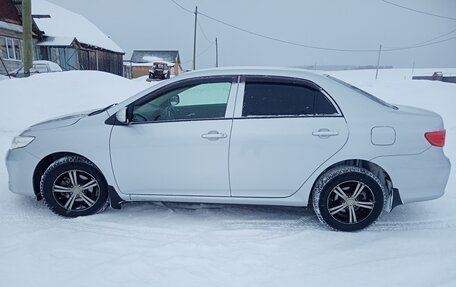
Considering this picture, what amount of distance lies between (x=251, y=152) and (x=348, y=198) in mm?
1088

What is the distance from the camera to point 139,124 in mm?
3232

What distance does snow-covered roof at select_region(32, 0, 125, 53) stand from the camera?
25.8 m

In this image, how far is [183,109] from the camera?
3.80m

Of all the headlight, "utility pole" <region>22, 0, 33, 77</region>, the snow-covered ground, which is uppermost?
"utility pole" <region>22, 0, 33, 77</region>

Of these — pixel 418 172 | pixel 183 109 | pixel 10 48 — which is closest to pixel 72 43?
pixel 10 48

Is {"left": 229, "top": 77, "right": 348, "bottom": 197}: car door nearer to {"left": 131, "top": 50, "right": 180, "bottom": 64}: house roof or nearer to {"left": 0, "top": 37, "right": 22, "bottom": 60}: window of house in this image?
{"left": 0, "top": 37, "right": 22, "bottom": 60}: window of house

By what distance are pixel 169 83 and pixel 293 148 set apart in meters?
1.45

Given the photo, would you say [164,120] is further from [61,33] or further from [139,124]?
[61,33]

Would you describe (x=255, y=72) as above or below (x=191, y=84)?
above

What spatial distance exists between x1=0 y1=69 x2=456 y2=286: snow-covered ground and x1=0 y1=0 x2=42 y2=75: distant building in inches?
827

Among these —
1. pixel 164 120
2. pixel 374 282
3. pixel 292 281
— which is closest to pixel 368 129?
pixel 374 282

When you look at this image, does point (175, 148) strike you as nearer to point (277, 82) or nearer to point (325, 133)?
point (277, 82)

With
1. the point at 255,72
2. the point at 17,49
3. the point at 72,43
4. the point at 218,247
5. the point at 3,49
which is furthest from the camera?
the point at 72,43

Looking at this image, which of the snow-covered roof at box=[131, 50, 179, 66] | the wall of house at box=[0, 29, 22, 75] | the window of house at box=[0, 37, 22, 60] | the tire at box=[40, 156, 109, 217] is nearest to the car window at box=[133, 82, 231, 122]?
the tire at box=[40, 156, 109, 217]
